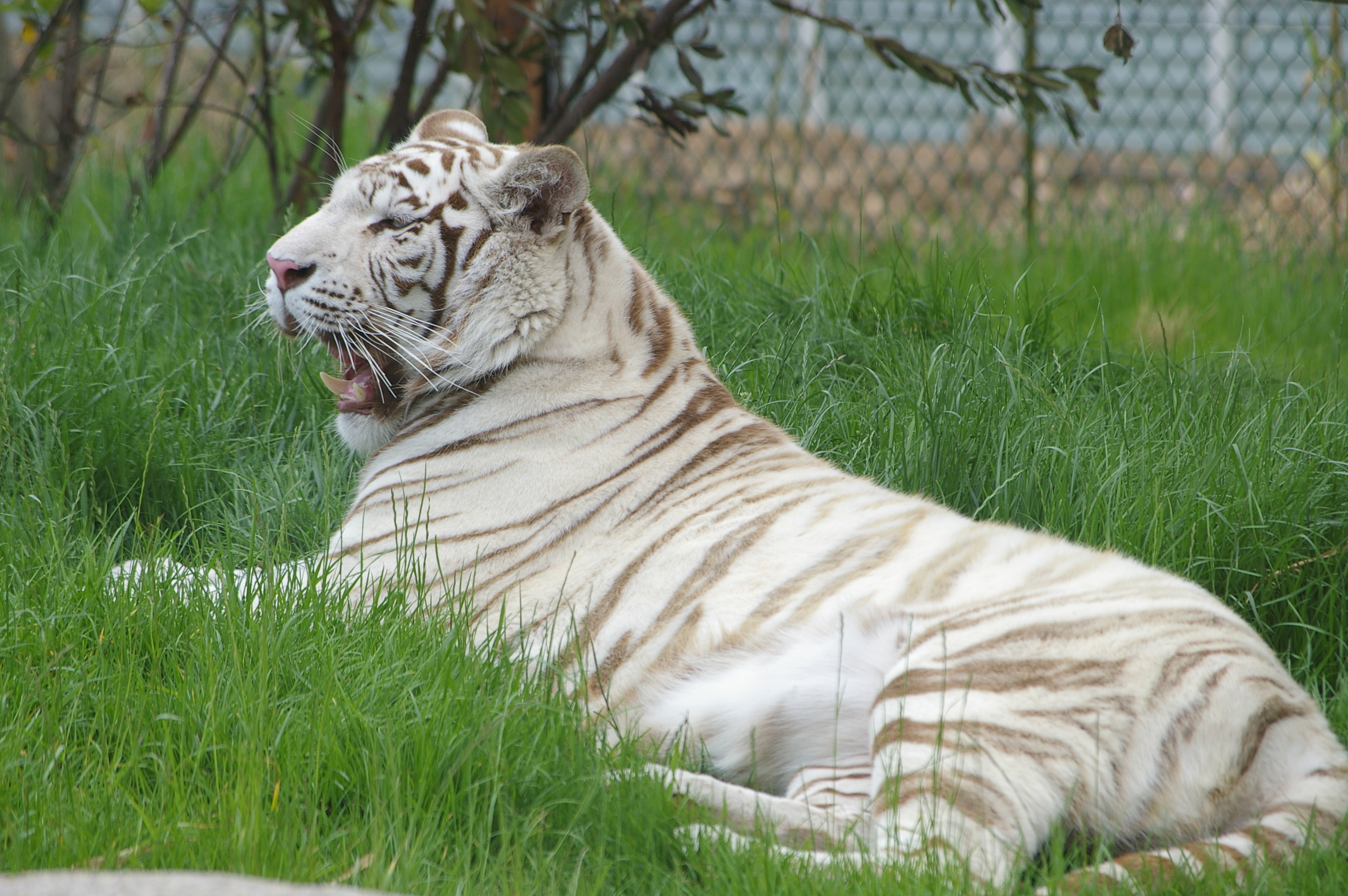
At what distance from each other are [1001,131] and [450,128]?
755cm

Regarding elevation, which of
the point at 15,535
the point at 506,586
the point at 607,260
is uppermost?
the point at 607,260

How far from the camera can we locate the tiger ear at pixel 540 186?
9.70 feet

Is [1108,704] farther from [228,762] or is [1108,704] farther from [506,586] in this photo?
[228,762]

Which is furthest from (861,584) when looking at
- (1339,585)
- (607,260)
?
(1339,585)

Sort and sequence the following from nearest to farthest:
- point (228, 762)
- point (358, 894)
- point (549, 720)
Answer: point (358, 894) < point (228, 762) < point (549, 720)

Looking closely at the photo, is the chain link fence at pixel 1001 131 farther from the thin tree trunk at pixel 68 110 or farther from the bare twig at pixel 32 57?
the bare twig at pixel 32 57

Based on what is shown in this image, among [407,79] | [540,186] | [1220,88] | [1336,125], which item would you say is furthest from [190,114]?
[1220,88]

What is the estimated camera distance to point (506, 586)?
9.16 feet

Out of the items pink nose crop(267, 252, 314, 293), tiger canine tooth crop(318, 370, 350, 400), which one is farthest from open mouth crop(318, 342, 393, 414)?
pink nose crop(267, 252, 314, 293)

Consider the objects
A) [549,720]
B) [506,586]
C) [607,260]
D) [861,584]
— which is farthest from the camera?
[607,260]

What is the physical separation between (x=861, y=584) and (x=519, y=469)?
2.87 feet

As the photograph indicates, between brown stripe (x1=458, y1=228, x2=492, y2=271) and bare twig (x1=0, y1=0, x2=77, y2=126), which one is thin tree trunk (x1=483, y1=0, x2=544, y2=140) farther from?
brown stripe (x1=458, y1=228, x2=492, y2=271)

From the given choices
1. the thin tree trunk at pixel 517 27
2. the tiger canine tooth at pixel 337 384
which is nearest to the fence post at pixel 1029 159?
the thin tree trunk at pixel 517 27

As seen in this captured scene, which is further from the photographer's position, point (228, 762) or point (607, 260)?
point (607, 260)
